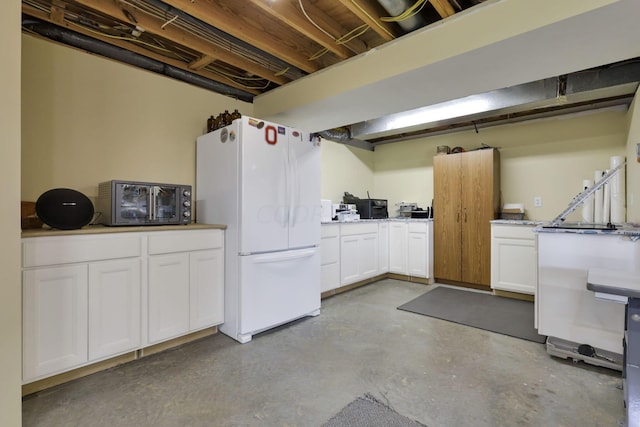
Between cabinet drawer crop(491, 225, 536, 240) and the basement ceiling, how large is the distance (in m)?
2.56

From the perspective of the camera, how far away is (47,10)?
6.81 ft

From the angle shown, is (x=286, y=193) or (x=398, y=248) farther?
(x=398, y=248)

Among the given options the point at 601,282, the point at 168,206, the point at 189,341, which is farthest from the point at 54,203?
the point at 601,282

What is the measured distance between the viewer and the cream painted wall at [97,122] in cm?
216

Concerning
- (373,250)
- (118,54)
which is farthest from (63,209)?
(373,250)

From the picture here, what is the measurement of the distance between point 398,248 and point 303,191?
226 cm

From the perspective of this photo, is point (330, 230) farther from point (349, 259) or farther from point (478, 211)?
point (478, 211)

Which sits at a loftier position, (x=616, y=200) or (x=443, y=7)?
(x=443, y=7)

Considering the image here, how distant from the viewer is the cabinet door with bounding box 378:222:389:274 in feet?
14.7

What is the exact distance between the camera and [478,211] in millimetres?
4035

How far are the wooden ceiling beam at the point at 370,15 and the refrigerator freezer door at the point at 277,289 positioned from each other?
1.92 metres

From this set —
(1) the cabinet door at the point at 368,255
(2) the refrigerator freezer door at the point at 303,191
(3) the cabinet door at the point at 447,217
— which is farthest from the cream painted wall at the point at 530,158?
(2) the refrigerator freezer door at the point at 303,191

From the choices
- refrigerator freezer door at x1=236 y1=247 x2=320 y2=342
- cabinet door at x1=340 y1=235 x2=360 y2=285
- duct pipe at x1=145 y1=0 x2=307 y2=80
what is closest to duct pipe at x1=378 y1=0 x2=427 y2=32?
duct pipe at x1=145 y1=0 x2=307 y2=80

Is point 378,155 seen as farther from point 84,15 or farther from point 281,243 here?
point 84,15
